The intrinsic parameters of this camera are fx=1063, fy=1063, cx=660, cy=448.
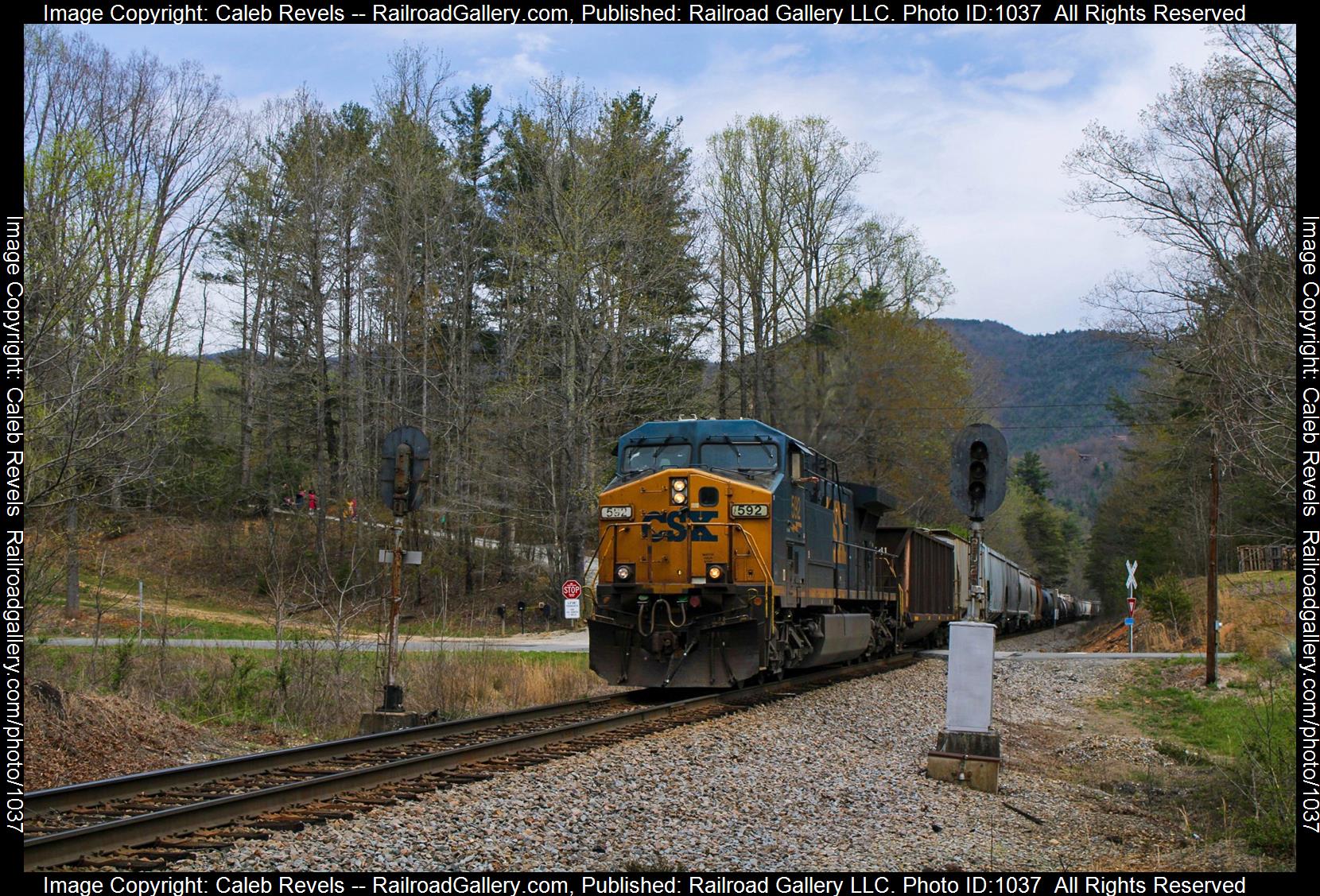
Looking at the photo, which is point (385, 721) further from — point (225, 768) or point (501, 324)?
point (501, 324)

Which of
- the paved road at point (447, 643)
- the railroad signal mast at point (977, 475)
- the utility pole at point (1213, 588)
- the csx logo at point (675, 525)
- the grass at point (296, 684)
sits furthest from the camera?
the paved road at point (447, 643)

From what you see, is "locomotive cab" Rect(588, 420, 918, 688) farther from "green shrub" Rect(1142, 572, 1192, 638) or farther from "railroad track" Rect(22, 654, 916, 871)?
"green shrub" Rect(1142, 572, 1192, 638)

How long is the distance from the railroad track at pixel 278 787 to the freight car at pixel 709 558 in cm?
174

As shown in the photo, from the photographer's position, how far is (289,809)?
6.70 meters

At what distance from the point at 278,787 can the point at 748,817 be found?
315 cm

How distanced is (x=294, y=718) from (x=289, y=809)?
236 inches

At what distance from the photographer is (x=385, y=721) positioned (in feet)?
36.1

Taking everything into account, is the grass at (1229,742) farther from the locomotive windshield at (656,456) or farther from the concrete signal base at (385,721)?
the concrete signal base at (385,721)

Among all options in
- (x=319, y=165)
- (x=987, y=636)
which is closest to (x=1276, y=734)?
(x=987, y=636)

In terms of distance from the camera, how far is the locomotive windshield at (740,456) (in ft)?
46.4

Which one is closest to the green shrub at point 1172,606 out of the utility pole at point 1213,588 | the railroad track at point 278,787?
the utility pole at point 1213,588

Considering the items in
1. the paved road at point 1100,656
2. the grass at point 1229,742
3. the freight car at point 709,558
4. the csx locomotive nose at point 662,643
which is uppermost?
the freight car at point 709,558

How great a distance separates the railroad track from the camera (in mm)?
5695

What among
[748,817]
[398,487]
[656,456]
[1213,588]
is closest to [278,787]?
[748,817]
